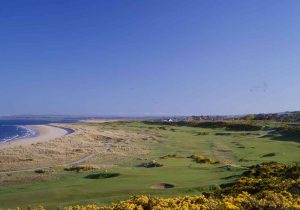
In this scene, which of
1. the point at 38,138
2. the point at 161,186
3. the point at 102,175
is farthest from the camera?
the point at 38,138

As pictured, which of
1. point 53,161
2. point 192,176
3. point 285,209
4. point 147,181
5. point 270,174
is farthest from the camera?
point 53,161

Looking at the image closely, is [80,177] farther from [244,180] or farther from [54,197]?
[244,180]

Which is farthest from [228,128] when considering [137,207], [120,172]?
[137,207]

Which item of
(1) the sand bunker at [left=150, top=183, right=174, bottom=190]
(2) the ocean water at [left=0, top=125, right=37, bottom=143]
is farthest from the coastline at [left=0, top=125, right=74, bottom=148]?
(1) the sand bunker at [left=150, top=183, right=174, bottom=190]

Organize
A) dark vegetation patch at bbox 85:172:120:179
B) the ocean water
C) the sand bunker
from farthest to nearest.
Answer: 1. the ocean water
2. dark vegetation patch at bbox 85:172:120:179
3. the sand bunker

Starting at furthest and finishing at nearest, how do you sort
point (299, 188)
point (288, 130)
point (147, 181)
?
point (288, 130), point (147, 181), point (299, 188)

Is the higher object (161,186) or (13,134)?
(161,186)

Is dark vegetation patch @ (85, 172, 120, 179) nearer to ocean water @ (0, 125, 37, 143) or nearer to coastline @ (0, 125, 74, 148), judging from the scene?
coastline @ (0, 125, 74, 148)

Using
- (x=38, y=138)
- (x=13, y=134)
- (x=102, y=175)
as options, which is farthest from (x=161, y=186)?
(x=13, y=134)

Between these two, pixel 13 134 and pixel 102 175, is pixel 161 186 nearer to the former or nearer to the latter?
pixel 102 175

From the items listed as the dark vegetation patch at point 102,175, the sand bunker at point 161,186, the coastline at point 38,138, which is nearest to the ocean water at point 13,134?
the coastline at point 38,138

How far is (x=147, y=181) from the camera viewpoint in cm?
2534

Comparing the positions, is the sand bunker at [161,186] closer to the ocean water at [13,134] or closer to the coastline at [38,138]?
the coastline at [38,138]

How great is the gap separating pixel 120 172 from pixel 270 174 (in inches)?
428
